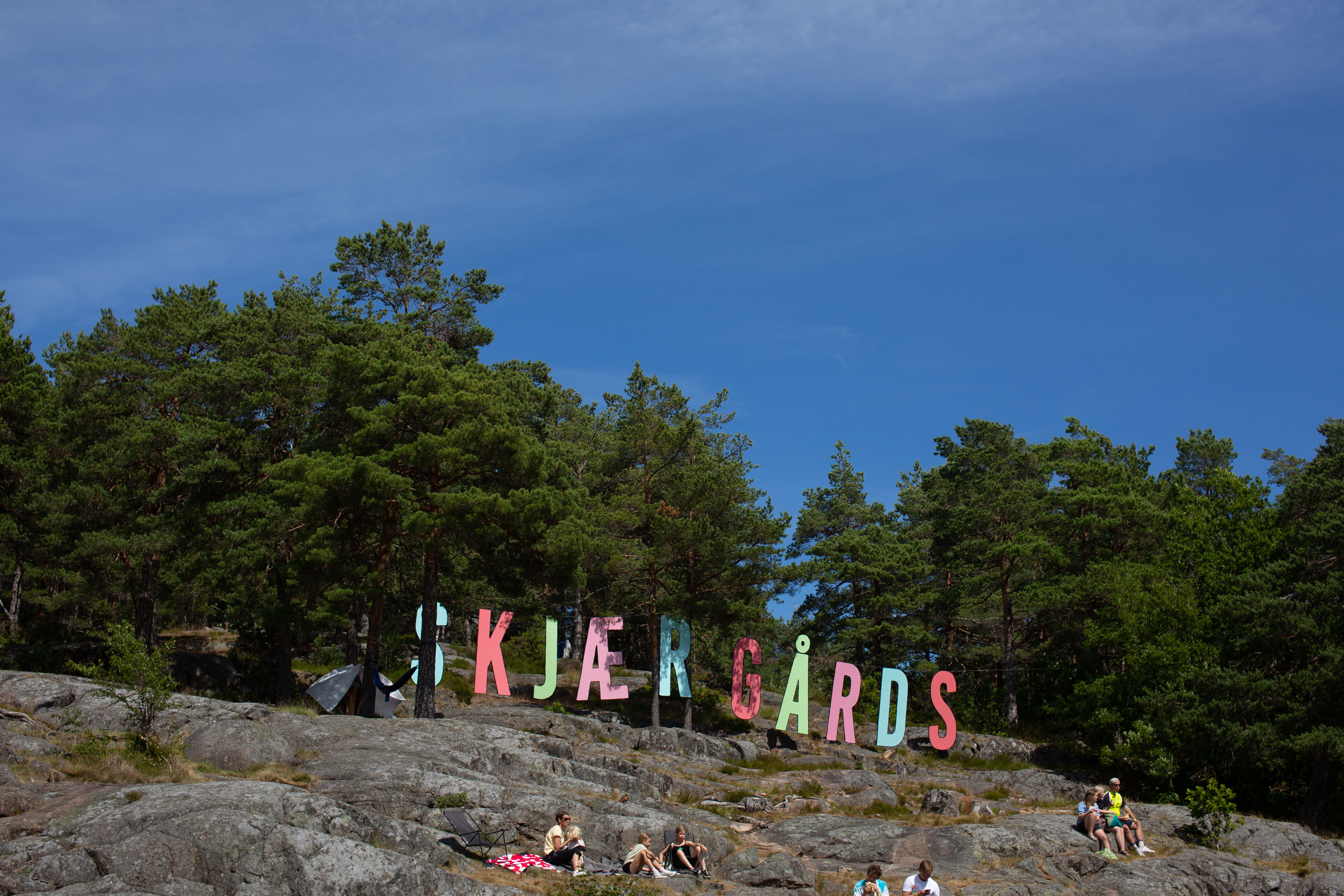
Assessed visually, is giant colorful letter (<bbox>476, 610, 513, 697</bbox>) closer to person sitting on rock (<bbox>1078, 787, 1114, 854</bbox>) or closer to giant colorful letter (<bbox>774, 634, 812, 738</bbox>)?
giant colorful letter (<bbox>774, 634, 812, 738</bbox>)

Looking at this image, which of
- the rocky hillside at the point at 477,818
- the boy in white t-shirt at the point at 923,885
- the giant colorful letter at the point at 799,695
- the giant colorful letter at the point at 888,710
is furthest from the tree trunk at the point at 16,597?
the boy in white t-shirt at the point at 923,885

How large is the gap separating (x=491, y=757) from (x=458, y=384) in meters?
11.3

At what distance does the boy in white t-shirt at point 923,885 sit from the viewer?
1472cm

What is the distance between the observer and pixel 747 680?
116 feet

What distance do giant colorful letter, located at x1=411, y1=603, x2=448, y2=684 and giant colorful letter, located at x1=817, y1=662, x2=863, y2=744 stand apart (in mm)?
13012

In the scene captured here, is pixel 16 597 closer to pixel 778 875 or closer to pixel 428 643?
pixel 428 643

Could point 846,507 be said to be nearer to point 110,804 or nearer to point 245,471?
point 245,471

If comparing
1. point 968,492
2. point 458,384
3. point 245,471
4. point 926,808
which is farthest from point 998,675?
point 245,471

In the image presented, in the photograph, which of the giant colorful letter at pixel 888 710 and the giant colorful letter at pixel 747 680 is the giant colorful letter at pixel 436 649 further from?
the giant colorful letter at pixel 888 710

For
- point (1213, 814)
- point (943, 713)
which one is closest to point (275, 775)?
point (1213, 814)

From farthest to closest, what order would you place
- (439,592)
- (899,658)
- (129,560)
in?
(899,658) < (439,592) < (129,560)

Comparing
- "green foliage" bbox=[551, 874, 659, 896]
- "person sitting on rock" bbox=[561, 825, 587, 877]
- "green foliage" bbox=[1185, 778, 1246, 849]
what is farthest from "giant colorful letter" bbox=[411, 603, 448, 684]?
"green foliage" bbox=[1185, 778, 1246, 849]

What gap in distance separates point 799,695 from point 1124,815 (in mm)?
15047

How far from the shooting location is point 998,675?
140ft
